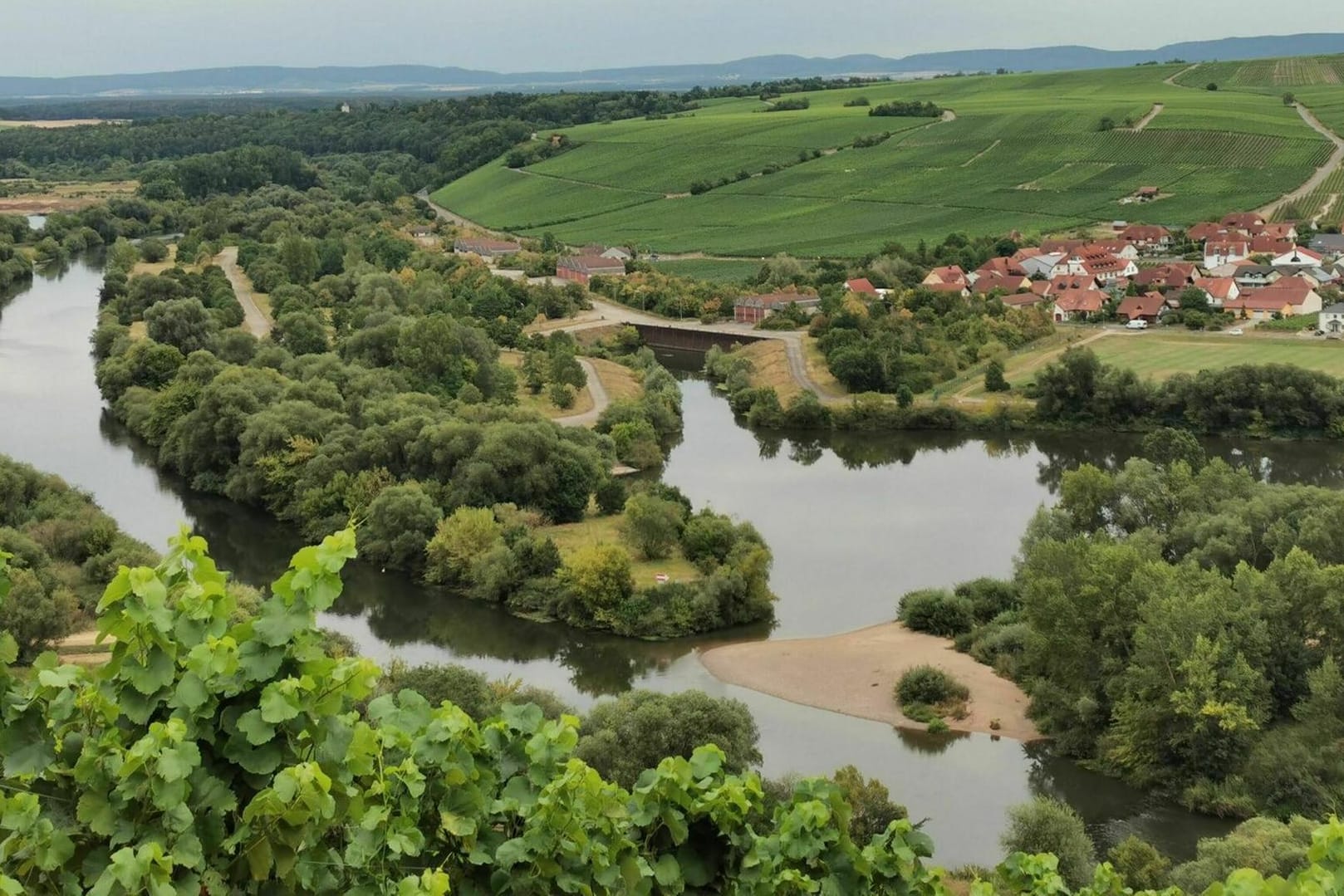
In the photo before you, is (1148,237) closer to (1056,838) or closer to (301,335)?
(301,335)

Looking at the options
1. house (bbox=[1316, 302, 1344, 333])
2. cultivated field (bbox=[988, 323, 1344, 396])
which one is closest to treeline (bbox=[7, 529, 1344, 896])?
cultivated field (bbox=[988, 323, 1344, 396])

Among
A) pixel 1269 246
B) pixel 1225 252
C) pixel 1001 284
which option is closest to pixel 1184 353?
pixel 1001 284

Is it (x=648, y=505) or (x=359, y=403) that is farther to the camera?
(x=359, y=403)

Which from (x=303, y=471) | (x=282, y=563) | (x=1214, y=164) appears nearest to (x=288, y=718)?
(x=282, y=563)

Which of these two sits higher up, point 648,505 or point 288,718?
point 288,718

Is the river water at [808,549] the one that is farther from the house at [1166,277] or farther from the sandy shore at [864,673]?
the house at [1166,277]

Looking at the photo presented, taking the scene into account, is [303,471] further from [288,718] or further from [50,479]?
[288,718]
